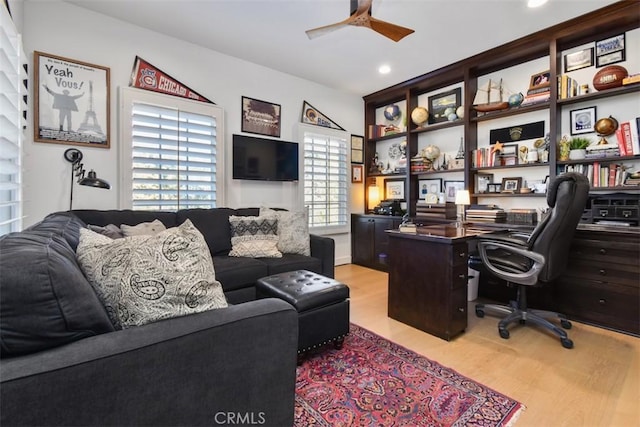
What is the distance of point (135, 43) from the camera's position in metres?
2.89

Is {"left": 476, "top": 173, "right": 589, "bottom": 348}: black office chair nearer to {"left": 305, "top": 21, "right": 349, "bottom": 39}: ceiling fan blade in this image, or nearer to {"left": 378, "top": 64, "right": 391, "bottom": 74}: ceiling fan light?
{"left": 305, "top": 21, "right": 349, "bottom": 39}: ceiling fan blade

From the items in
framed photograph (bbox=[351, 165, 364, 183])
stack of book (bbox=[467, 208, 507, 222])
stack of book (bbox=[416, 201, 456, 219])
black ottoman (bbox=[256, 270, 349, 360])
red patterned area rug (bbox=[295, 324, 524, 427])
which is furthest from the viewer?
framed photograph (bbox=[351, 165, 364, 183])

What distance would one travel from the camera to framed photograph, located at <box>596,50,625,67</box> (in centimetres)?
276

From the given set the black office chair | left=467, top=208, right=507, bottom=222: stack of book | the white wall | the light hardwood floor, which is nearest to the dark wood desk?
the light hardwood floor

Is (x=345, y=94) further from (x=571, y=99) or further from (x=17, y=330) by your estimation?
(x=17, y=330)

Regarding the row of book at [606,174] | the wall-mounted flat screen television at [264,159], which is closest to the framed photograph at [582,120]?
the row of book at [606,174]

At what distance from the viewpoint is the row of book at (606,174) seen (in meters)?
2.66

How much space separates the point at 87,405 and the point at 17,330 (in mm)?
230

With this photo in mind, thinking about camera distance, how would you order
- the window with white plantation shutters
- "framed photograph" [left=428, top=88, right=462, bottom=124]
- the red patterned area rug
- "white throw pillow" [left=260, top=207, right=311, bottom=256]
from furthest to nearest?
"framed photograph" [left=428, top=88, right=462, bottom=124]
"white throw pillow" [left=260, top=207, right=311, bottom=256]
the window with white plantation shutters
the red patterned area rug

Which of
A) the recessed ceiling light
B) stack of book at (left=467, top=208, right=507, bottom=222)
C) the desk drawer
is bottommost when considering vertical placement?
the desk drawer

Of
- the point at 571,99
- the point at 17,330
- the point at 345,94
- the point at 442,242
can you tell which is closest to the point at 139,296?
the point at 17,330

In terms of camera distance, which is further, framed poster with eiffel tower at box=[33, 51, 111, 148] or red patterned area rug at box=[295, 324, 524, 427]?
framed poster with eiffel tower at box=[33, 51, 111, 148]

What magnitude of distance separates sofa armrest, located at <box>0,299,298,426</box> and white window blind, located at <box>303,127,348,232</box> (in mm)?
3218

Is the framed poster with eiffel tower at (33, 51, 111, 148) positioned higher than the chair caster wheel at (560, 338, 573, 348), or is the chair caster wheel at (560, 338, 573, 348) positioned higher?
the framed poster with eiffel tower at (33, 51, 111, 148)
